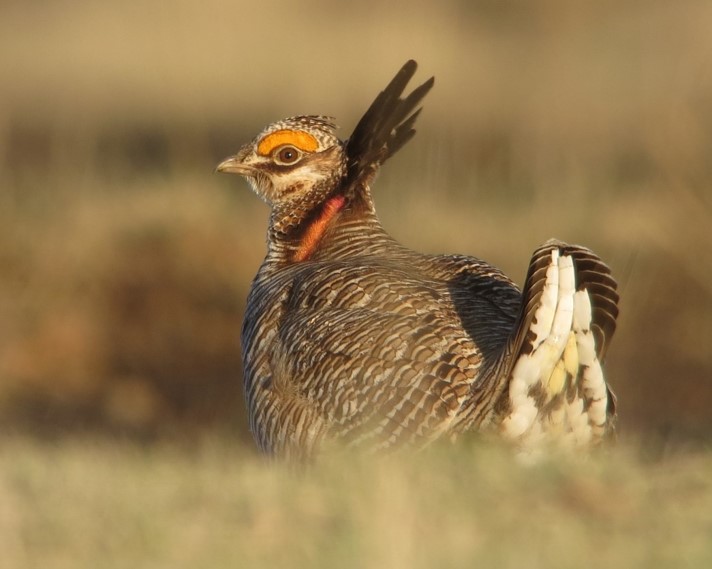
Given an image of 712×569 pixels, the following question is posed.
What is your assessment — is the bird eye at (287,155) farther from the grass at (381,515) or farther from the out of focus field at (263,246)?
the grass at (381,515)

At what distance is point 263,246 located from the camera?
1014 centimetres

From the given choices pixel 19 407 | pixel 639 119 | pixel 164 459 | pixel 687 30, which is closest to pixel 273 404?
pixel 164 459

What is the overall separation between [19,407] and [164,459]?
5.27 metres

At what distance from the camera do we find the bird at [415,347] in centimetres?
404

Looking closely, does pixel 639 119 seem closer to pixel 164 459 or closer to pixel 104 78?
pixel 104 78

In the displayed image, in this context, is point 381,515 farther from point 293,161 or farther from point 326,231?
point 293,161

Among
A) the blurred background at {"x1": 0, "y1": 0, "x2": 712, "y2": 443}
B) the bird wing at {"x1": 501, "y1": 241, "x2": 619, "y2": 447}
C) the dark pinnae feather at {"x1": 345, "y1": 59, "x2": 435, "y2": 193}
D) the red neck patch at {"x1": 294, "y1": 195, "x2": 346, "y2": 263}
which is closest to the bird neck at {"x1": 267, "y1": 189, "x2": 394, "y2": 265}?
the red neck patch at {"x1": 294, "y1": 195, "x2": 346, "y2": 263}

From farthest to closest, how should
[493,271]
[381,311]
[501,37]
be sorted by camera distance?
[501,37]
[493,271]
[381,311]

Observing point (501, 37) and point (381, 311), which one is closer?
point (381, 311)

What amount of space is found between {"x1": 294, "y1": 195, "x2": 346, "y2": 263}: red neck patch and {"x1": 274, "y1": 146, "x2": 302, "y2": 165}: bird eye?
0.24m

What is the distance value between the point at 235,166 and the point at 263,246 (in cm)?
428

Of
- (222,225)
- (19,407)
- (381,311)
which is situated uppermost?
(381,311)

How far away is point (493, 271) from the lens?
5043 millimetres

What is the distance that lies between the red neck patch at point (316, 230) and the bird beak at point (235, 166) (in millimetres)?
381
